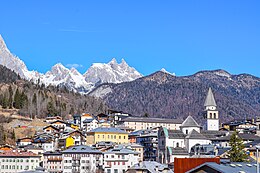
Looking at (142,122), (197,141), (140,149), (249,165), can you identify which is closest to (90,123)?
(142,122)

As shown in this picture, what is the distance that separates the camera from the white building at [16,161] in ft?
325

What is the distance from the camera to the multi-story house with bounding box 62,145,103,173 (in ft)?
318

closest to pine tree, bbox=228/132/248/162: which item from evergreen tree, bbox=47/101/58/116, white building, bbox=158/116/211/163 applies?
white building, bbox=158/116/211/163

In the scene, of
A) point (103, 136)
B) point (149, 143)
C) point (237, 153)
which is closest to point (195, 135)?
point (149, 143)

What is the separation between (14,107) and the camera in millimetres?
161750

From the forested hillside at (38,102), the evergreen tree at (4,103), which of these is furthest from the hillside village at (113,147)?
the evergreen tree at (4,103)

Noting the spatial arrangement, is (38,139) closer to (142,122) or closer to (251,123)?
(142,122)

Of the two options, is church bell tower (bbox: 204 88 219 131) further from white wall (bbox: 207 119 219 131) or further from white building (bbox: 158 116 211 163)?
white building (bbox: 158 116 211 163)

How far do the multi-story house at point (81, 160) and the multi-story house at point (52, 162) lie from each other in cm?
175

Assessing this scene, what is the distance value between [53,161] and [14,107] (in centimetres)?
6496

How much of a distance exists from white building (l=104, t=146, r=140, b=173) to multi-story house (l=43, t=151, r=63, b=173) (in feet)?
27.2

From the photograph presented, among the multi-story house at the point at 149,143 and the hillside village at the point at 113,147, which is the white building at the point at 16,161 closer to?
the hillside village at the point at 113,147

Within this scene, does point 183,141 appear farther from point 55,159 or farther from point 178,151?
point 55,159

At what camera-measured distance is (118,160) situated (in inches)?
3868
